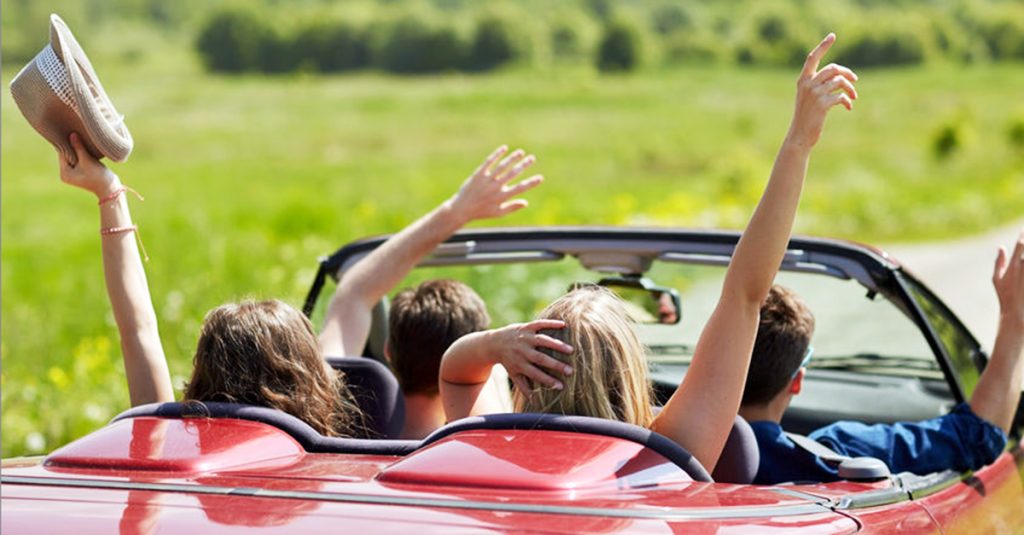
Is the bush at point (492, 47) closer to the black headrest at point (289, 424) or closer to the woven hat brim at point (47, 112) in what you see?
the woven hat brim at point (47, 112)

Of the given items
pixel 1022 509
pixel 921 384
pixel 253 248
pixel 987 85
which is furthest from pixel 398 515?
pixel 987 85

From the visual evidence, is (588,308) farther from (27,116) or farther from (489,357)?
(27,116)

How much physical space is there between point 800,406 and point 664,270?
67 cm

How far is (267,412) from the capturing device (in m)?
2.83

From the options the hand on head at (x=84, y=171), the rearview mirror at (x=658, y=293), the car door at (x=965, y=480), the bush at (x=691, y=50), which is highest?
the bush at (x=691, y=50)

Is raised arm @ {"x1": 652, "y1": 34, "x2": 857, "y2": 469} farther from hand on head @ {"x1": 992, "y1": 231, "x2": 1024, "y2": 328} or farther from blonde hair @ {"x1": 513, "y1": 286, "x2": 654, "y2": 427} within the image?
hand on head @ {"x1": 992, "y1": 231, "x2": 1024, "y2": 328}

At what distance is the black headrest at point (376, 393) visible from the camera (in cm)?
345

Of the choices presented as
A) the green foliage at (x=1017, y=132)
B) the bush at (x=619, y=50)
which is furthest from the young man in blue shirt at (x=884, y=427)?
the bush at (x=619, y=50)

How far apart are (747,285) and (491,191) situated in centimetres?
153

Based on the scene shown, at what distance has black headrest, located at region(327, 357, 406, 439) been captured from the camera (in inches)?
136

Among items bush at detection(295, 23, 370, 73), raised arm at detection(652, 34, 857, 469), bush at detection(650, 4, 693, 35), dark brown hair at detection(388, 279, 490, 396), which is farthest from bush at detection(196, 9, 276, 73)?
raised arm at detection(652, 34, 857, 469)

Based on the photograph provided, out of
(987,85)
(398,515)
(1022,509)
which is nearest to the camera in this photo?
(398,515)

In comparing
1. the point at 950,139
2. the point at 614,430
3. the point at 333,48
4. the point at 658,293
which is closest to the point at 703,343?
the point at 614,430

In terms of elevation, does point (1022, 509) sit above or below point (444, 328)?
below
